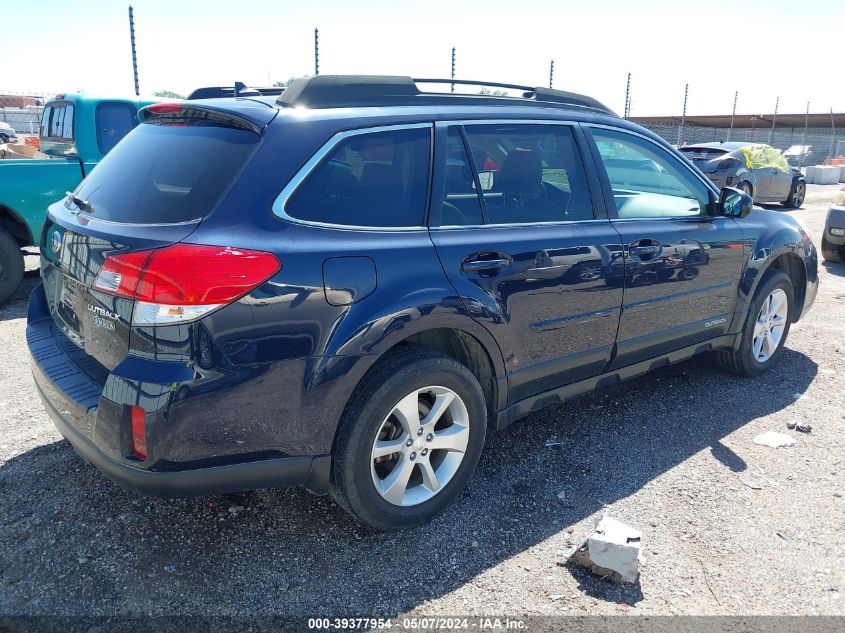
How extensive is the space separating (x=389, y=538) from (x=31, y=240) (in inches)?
210

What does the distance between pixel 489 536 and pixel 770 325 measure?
3195 mm

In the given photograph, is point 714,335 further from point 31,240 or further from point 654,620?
point 31,240

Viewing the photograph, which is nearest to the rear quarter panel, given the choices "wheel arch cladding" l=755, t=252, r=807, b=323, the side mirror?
"wheel arch cladding" l=755, t=252, r=807, b=323

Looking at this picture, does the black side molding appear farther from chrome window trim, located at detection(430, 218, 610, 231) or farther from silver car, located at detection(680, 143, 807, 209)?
silver car, located at detection(680, 143, 807, 209)

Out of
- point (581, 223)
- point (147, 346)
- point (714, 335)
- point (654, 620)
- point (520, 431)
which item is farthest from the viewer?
point (714, 335)

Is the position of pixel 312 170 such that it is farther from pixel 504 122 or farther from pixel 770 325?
pixel 770 325

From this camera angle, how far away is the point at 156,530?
2893mm

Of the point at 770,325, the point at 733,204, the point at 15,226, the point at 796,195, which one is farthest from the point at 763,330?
the point at 796,195

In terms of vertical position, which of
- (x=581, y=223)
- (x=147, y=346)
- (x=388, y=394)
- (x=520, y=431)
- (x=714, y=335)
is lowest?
(x=520, y=431)

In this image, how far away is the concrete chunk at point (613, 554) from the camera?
2.63 m

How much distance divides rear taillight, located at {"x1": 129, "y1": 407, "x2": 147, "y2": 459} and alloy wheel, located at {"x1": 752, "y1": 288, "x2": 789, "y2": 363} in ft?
13.5

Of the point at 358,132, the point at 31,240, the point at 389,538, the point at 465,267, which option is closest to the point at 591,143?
the point at 465,267

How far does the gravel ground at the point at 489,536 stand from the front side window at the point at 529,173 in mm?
1338

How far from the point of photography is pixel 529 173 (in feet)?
11.2
